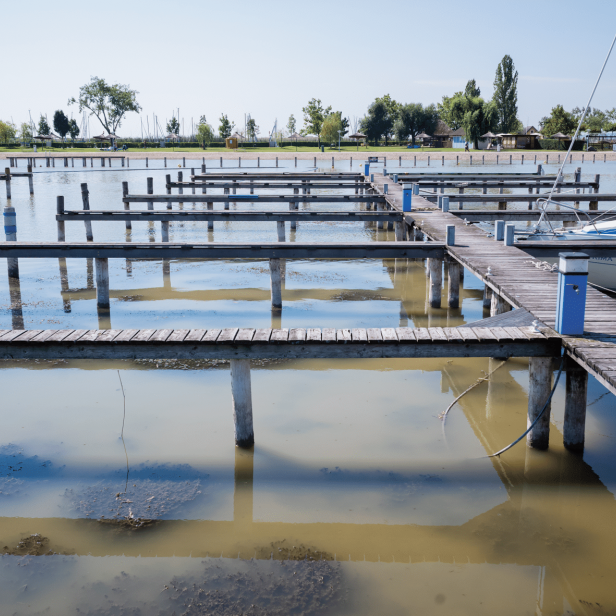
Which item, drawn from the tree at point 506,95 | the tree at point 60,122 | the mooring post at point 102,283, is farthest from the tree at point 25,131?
the mooring post at point 102,283

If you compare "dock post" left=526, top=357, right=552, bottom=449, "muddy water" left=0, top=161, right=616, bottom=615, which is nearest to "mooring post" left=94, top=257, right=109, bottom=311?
"muddy water" left=0, top=161, right=616, bottom=615

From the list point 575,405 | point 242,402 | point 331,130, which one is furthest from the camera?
point 331,130

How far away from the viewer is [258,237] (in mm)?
21203

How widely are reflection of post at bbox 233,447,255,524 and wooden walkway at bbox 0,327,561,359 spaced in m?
1.11

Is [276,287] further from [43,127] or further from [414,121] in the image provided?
[43,127]

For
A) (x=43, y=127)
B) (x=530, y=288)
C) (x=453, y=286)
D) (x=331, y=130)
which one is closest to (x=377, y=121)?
(x=331, y=130)

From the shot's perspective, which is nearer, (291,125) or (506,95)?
(506,95)

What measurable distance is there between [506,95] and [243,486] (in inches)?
3701

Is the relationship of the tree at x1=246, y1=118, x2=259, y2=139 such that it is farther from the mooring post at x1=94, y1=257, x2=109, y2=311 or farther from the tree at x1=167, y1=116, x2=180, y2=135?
the mooring post at x1=94, y1=257, x2=109, y2=311

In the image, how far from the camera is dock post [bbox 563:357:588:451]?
6.03 m

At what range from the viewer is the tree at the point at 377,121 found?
8969 cm

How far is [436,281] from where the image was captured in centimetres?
1177

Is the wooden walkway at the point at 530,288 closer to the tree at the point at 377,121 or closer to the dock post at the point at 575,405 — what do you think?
the dock post at the point at 575,405

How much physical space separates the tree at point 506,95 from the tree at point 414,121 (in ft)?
29.5
